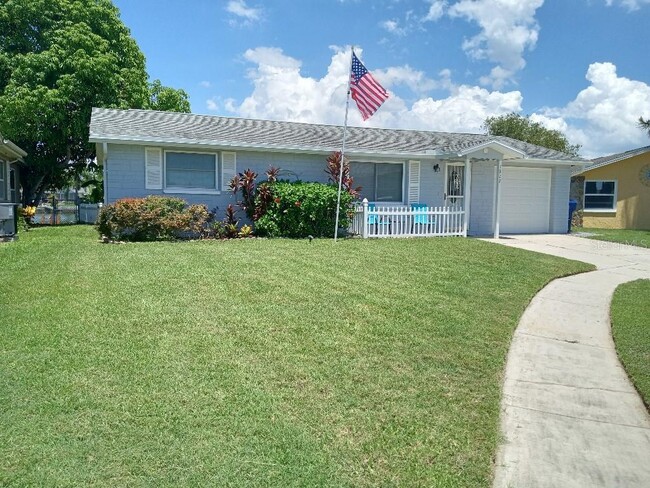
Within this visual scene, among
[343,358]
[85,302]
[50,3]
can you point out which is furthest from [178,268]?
[50,3]

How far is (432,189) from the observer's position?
58.9ft

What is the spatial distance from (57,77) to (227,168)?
12.5m

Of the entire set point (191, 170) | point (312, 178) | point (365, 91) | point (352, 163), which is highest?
point (365, 91)

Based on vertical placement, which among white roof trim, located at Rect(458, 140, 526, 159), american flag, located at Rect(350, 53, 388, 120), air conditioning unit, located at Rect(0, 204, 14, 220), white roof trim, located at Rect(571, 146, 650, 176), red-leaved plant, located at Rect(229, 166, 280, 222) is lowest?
air conditioning unit, located at Rect(0, 204, 14, 220)

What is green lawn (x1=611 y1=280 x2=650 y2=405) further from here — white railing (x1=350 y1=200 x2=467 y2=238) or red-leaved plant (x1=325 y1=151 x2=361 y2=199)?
red-leaved plant (x1=325 y1=151 x2=361 y2=199)

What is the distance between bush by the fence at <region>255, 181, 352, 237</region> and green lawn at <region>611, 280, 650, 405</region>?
7.73 meters

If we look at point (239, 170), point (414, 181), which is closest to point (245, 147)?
point (239, 170)

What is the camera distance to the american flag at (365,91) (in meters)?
13.9

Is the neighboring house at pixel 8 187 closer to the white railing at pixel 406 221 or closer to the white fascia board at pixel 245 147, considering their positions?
the white fascia board at pixel 245 147

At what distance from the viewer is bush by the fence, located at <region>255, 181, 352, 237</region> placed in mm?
14641

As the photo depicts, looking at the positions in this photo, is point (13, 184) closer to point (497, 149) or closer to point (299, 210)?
point (299, 210)

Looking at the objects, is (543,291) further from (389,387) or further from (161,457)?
(161,457)

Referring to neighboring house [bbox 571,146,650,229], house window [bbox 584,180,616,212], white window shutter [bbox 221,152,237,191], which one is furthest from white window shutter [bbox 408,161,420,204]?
house window [bbox 584,180,616,212]

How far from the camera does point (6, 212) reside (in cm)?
1462
